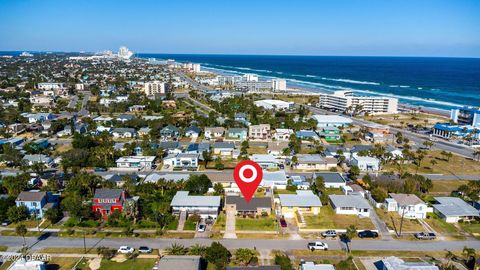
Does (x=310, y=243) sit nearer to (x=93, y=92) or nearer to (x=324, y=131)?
(x=324, y=131)

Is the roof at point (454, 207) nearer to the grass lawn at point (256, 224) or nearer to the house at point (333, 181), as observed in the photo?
the house at point (333, 181)

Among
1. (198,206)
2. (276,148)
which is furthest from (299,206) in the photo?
(276,148)

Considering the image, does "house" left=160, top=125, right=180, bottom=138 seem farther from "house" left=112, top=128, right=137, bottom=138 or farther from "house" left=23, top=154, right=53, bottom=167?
"house" left=23, top=154, right=53, bottom=167

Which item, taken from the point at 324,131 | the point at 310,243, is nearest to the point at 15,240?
the point at 310,243

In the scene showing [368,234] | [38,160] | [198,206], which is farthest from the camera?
[38,160]

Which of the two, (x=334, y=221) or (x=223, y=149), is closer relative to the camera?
(x=334, y=221)

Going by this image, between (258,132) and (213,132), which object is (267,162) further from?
(213,132)

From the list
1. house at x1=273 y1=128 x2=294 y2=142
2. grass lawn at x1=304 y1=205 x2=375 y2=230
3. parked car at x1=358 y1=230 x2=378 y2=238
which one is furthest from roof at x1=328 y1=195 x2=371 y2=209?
house at x1=273 y1=128 x2=294 y2=142
